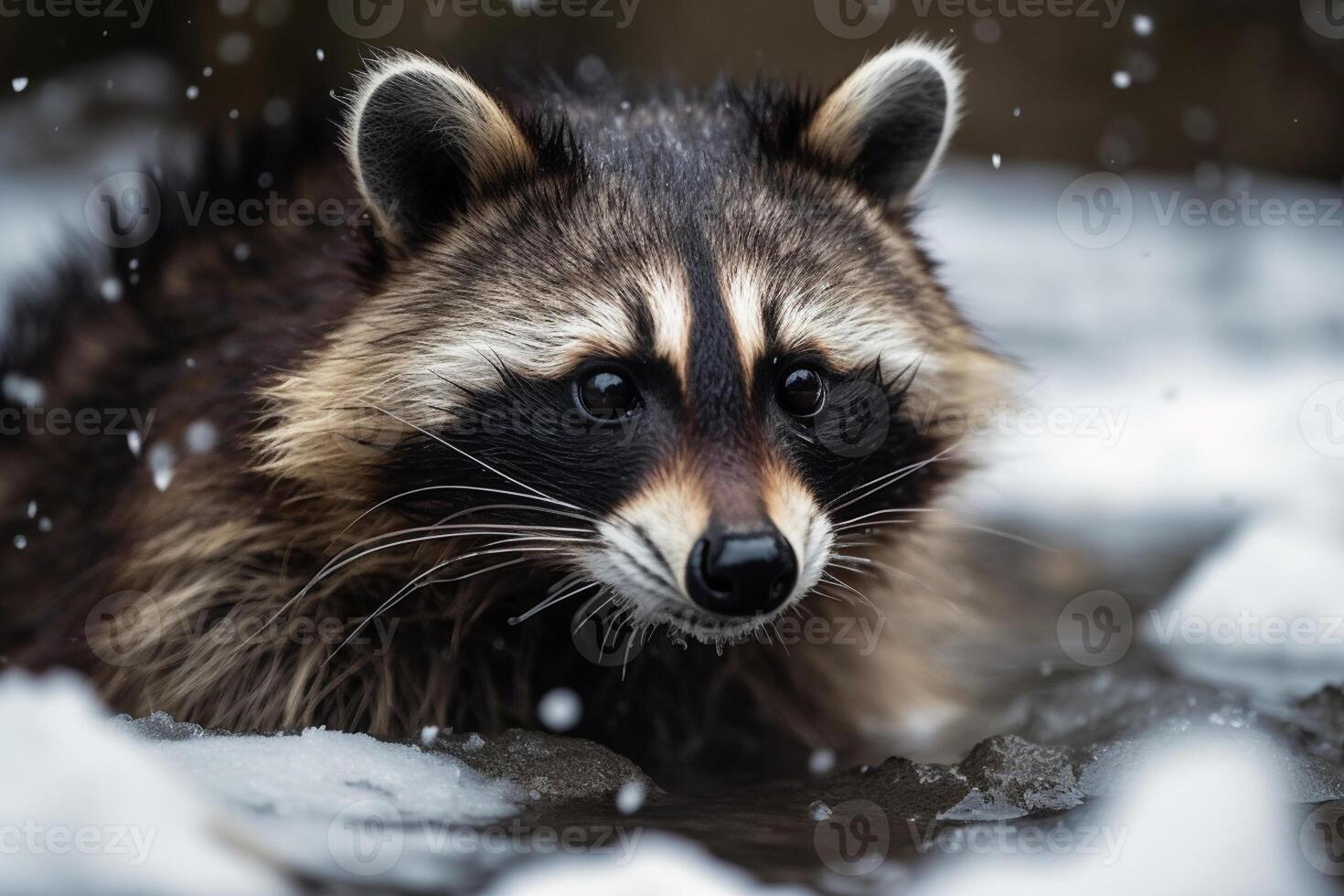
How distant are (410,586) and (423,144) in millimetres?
1054

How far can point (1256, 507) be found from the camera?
637 centimetres

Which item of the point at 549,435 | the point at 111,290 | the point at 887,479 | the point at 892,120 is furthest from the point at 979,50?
the point at 549,435

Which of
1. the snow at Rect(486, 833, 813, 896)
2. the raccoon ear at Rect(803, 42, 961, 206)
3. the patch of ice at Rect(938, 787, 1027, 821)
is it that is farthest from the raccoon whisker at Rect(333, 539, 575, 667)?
the raccoon ear at Rect(803, 42, 961, 206)

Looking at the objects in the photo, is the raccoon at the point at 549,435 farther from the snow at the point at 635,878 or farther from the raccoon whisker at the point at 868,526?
the snow at the point at 635,878

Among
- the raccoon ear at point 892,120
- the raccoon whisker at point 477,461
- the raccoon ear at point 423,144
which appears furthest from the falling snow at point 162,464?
the raccoon ear at point 892,120

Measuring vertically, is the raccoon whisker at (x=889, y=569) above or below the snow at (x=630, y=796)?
above

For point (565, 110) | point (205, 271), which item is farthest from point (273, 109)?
point (565, 110)

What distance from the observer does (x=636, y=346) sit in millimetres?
3121

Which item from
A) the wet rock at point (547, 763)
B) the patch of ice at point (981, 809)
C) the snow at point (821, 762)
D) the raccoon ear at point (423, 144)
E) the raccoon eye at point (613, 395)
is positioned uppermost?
the raccoon ear at point (423, 144)

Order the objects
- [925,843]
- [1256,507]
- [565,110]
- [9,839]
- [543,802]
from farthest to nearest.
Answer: [1256,507] < [565,110] < [543,802] < [925,843] < [9,839]

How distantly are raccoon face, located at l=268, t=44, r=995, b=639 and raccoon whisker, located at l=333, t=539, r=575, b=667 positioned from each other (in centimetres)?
5

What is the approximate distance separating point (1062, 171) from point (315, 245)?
673cm

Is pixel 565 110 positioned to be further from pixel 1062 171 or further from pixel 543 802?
pixel 1062 171

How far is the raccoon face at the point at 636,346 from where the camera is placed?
302cm
